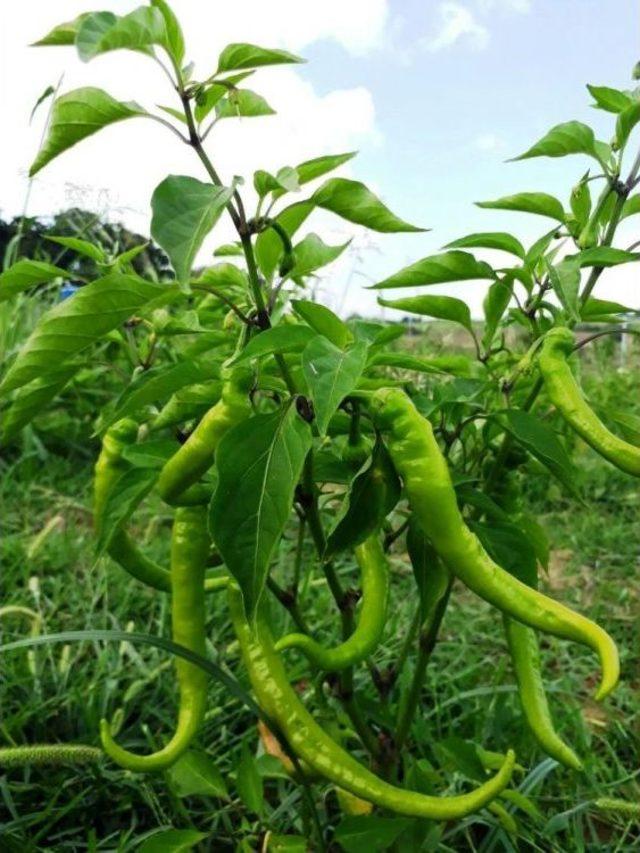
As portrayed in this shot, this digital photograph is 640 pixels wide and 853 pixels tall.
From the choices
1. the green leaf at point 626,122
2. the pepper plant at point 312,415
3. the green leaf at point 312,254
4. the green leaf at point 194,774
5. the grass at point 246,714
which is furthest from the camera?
the grass at point 246,714

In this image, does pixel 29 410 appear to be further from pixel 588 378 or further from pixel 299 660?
pixel 588 378

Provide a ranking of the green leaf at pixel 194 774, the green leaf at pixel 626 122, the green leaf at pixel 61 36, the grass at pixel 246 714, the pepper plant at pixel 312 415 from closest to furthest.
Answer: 1. the pepper plant at pixel 312 415
2. the green leaf at pixel 61 36
3. the green leaf at pixel 626 122
4. the green leaf at pixel 194 774
5. the grass at pixel 246 714

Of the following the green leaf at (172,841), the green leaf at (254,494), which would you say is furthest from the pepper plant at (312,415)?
the green leaf at (172,841)

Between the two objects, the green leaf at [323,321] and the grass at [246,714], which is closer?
the green leaf at [323,321]

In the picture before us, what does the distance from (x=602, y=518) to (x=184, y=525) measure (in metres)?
3.01

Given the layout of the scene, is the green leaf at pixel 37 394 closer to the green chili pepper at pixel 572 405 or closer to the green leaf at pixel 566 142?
the green chili pepper at pixel 572 405

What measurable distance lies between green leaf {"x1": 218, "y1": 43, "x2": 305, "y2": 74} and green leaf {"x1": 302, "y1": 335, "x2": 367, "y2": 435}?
0.36 meters

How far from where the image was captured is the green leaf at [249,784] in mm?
1430

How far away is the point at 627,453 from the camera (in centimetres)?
114

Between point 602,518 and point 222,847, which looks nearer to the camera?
point 222,847

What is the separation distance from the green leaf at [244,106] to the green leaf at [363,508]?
49 cm

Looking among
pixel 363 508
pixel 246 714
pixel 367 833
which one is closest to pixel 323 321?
pixel 363 508

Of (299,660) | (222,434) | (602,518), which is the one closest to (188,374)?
(222,434)

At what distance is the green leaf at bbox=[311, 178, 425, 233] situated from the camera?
111cm
